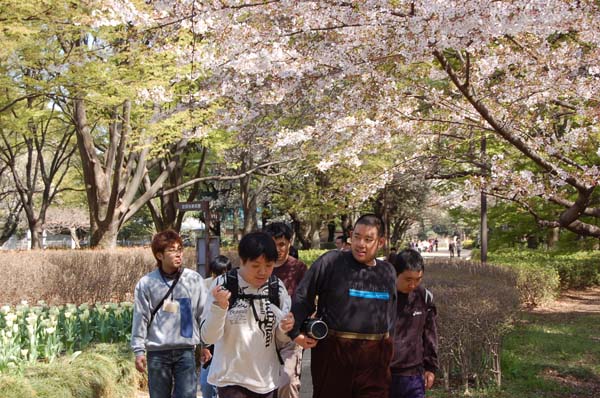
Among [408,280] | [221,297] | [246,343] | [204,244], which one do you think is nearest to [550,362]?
[204,244]

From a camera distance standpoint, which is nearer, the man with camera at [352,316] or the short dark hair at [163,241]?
the man with camera at [352,316]

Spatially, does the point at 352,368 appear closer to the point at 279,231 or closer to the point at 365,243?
the point at 365,243

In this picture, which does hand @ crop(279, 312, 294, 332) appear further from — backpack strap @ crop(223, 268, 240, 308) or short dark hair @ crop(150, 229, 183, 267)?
short dark hair @ crop(150, 229, 183, 267)

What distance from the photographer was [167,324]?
4598 millimetres

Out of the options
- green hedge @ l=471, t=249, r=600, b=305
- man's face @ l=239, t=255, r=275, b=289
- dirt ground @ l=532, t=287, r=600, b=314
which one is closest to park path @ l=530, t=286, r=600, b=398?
dirt ground @ l=532, t=287, r=600, b=314

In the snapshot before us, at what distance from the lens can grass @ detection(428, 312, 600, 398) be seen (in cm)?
749

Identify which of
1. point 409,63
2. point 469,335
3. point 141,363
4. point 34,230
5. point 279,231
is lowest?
point 469,335

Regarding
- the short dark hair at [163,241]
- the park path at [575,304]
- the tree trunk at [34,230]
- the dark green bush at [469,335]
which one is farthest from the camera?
the tree trunk at [34,230]

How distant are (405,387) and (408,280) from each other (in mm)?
671

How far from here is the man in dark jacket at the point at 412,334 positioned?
4.38 m

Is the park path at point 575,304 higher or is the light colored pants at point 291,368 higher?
the light colored pants at point 291,368

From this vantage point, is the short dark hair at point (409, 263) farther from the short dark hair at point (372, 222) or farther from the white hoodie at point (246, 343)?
the white hoodie at point (246, 343)

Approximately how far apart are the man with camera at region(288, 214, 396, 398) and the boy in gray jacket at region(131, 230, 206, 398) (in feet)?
3.78

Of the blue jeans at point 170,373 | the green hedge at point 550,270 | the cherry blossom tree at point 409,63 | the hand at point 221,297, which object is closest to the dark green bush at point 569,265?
the green hedge at point 550,270
